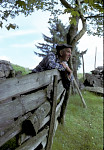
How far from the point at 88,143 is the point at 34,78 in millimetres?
4782

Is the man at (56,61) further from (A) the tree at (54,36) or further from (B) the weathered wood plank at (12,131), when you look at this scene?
(A) the tree at (54,36)

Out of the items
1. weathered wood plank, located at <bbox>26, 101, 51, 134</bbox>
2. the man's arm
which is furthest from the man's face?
weathered wood plank, located at <bbox>26, 101, 51, 134</bbox>

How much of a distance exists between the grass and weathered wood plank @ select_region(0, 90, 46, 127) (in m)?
3.10

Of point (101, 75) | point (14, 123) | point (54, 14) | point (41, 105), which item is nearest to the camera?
point (14, 123)

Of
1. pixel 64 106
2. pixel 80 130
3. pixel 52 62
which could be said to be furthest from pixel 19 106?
pixel 80 130

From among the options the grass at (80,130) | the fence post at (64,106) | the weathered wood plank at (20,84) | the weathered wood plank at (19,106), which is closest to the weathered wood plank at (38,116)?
the weathered wood plank at (19,106)

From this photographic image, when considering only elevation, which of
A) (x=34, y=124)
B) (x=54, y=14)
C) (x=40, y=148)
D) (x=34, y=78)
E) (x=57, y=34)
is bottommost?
(x=40, y=148)

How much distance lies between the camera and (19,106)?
223cm

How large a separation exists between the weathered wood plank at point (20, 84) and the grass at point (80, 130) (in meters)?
3.34

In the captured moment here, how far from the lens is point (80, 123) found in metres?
7.97

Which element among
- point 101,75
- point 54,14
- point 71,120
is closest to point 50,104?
point 71,120

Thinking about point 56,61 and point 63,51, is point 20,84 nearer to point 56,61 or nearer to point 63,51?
point 56,61

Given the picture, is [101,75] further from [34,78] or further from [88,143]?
[34,78]

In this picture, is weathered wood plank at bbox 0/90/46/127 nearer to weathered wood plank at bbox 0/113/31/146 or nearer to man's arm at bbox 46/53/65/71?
weathered wood plank at bbox 0/113/31/146
